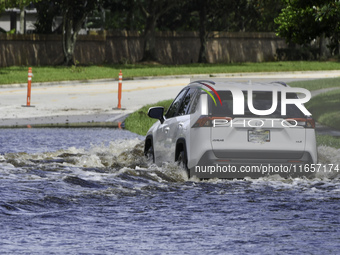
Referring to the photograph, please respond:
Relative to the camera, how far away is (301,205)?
32.4 ft

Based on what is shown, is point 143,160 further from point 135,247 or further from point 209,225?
point 135,247

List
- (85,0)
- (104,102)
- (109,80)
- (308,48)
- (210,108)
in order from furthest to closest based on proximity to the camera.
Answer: (308,48), (85,0), (109,80), (104,102), (210,108)

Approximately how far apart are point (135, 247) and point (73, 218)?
1.56 m

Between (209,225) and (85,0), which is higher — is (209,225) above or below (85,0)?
below

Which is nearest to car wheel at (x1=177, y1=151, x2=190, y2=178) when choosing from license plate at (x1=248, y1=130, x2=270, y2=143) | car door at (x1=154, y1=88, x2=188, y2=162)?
car door at (x1=154, y1=88, x2=188, y2=162)

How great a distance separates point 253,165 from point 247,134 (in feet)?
1.32

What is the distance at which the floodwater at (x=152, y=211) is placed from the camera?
25.7ft

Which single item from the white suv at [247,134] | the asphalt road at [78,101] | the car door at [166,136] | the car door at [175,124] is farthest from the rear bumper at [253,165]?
the asphalt road at [78,101]

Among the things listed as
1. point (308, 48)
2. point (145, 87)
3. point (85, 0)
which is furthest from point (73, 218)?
point (308, 48)

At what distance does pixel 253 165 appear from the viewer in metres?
10.9

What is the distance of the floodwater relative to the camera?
783 centimetres

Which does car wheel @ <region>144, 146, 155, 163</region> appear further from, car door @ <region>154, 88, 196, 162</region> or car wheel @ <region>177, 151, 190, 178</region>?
car wheel @ <region>177, 151, 190, 178</region>

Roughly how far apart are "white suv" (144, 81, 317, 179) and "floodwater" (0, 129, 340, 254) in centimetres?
28

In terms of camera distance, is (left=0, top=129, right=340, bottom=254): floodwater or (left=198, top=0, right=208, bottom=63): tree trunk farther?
(left=198, top=0, right=208, bottom=63): tree trunk
